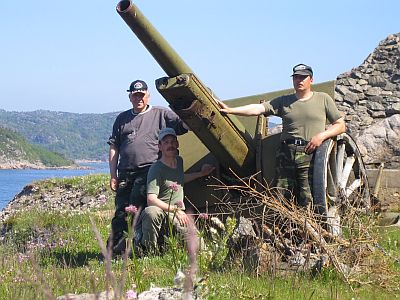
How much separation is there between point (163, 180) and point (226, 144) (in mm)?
698

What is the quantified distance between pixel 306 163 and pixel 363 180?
1317mm

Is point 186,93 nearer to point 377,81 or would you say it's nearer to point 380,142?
point 380,142

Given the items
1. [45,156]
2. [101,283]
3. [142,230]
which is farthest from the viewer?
[45,156]

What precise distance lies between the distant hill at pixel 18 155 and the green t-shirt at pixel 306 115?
168 m

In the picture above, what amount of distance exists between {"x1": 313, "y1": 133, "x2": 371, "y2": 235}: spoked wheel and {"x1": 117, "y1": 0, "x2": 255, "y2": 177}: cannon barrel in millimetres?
930

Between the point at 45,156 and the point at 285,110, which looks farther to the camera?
the point at 45,156

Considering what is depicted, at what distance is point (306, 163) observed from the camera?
734 centimetres

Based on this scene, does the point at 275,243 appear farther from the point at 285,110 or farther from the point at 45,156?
the point at 45,156

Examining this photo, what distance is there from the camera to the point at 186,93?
7270mm

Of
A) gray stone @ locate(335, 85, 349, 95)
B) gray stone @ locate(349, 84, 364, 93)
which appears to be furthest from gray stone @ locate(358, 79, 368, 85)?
gray stone @ locate(335, 85, 349, 95)

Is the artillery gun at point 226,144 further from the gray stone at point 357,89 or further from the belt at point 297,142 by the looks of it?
the gray stone at point 357,89

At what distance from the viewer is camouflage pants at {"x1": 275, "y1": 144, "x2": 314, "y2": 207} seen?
24.0 feet

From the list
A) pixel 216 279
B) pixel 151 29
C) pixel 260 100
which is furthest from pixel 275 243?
pixel 260 100

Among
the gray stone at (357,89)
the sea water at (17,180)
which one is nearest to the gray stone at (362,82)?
the gray stone at (357,89)
